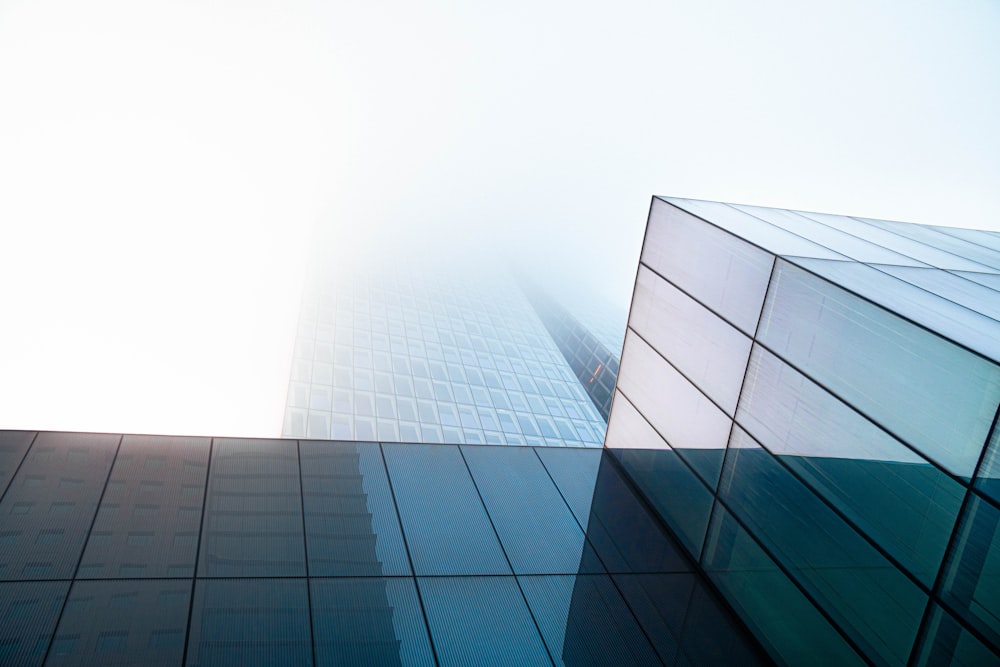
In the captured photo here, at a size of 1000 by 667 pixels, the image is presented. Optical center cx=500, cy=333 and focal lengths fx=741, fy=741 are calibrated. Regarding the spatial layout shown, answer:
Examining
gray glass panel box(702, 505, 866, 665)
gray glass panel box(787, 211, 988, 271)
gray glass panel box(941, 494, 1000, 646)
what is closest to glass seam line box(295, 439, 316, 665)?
gray glass panel box(702, 505, 866, 665)

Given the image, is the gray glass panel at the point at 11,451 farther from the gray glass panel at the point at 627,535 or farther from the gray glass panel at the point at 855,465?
the gray glass panel at the point at 855,465

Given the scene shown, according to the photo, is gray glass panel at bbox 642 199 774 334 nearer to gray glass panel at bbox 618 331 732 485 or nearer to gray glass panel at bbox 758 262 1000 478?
gray glass panel at bbox 758 262 1000 478

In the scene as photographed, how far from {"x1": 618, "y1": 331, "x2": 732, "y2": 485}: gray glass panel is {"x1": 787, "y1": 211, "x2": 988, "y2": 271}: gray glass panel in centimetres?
304

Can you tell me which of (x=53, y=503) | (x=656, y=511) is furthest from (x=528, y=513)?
(x=53, y=503)

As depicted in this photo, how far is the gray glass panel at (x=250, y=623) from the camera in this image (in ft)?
19.4

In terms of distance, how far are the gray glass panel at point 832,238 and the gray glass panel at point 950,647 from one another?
3823mm

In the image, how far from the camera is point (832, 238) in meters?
9.11

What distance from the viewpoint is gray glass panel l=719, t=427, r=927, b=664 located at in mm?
5762

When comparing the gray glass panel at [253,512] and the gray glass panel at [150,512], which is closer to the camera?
the gray glass panel at [150,512]

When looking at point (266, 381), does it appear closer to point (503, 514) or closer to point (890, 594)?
point (503, 514)

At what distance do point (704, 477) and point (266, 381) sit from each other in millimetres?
37417

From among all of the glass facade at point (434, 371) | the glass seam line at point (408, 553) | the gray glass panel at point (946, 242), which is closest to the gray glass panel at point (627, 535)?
the glass seam line at point (408, 553)

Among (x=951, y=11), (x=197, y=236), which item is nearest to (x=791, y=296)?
(x=197, y=236)

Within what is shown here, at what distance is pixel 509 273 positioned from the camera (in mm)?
100188
